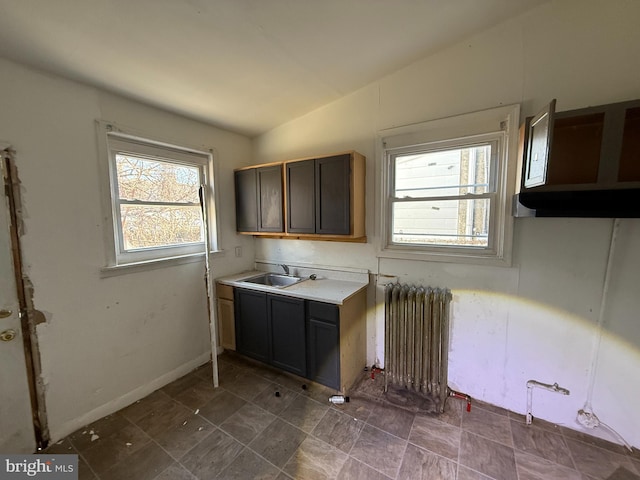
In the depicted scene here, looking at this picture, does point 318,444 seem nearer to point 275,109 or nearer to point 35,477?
point 35,477

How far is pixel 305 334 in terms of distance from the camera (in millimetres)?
2252

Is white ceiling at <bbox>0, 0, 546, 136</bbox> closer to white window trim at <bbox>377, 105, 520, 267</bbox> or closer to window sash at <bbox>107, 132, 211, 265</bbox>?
window sash at <bbox>107, 132, 211, 265</bbox>

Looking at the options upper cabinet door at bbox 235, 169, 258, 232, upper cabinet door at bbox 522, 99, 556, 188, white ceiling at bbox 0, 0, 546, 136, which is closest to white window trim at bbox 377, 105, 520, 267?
upper cabinet door at bbox 522, 99, 556, 188

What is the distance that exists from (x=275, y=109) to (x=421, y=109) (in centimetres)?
135

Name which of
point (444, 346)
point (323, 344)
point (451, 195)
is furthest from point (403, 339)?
point (451, 195)

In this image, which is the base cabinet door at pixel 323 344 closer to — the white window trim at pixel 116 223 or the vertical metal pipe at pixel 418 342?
the vertical metal pipe at pixel 418 342

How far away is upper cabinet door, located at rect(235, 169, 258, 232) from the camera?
9.16 feet

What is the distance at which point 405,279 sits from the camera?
2.35 m

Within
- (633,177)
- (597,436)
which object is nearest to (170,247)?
(633,177)

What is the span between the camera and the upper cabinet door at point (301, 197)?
242cm

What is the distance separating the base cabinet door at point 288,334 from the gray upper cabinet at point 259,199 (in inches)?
30.8

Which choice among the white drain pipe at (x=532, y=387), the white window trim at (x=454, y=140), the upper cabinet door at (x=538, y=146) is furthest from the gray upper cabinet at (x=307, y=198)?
the white drain pipe at (x=532, y=387)

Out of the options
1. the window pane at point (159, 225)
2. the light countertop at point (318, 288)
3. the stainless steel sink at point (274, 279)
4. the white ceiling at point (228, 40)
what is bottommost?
the stainless steel sink at point (274, 279)

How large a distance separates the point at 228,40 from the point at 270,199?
1.37 meters
